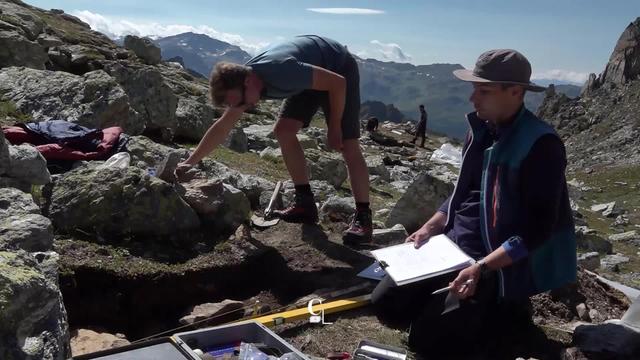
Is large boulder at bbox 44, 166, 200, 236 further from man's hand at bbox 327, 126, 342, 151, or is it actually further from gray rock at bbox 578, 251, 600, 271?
gray rock at bbox 578, 251, 600, 271

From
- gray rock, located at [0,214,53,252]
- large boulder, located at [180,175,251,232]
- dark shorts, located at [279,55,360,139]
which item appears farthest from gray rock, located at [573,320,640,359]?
gray rock, located at [0,214,53,252]

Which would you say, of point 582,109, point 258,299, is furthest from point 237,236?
point 582,109

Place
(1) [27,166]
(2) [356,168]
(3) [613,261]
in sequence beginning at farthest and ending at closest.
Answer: (3) [613,261] → (2) [356,168] → (1) [27,166]

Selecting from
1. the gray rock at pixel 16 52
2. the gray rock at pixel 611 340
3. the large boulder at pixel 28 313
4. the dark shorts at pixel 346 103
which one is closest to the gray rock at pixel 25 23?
the gray rock at pixel 16 52

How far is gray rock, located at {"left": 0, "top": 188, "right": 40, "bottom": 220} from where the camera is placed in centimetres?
506

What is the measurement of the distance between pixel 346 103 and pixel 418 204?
121 inches

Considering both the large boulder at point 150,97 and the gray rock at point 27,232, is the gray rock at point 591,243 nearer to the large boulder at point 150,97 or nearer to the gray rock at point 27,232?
the large boulder at point 150,97

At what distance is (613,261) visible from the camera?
1363 centimetres

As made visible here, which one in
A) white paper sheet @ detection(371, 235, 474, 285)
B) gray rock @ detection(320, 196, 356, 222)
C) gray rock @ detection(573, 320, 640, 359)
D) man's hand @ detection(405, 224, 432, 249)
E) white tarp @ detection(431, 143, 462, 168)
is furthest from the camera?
white tarp @ detection(431, 143, 462, 168)

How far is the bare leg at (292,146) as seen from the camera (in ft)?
25.6

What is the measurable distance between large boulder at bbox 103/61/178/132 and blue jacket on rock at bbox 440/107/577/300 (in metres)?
9.69

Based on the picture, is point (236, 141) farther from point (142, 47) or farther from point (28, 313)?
point (142, 47)

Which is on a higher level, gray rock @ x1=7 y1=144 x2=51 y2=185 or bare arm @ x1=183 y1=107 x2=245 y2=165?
bare arm @ x1=183 y1=107 x2=245 y2=165

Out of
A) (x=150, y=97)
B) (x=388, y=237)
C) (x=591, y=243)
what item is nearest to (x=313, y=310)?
(x=388, y=237)
